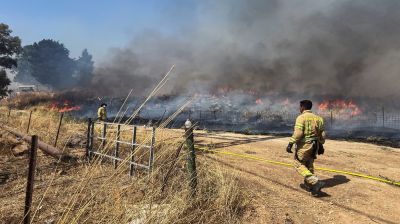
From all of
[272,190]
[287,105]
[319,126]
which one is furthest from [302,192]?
[287,105]

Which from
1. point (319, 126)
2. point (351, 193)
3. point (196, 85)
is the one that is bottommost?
point (351, 193)

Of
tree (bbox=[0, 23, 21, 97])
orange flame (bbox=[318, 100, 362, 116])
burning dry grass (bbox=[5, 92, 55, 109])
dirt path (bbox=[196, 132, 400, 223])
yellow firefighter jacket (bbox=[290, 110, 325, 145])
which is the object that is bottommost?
dirt path (bbox=[196, 132, 400, 223])

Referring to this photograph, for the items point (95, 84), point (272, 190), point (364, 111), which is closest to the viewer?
point (272, 190)

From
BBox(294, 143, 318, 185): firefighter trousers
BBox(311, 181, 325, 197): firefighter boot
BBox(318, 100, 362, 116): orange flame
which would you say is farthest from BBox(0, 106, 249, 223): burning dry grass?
BBox(318, 100, 362, 116): orange flame

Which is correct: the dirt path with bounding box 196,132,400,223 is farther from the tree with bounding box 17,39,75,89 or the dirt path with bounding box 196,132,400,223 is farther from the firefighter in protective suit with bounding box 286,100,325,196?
the tree with bounding box 17,39,75,89

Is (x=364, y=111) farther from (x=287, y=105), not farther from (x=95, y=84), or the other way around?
(x=95, y=84)

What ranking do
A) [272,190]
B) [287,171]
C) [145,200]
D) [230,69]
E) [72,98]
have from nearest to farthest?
[145,200] < [272,190] < [287,171] < [230,69] < [72,98]

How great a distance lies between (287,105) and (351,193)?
66.4 ft

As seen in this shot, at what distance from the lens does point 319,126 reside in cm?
688

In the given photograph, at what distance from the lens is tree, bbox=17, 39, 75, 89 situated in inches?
2403

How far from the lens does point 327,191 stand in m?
6.92

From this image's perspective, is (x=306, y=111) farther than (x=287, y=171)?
No

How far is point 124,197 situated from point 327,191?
169 inches

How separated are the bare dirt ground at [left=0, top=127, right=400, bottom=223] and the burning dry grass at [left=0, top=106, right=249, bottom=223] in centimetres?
4
